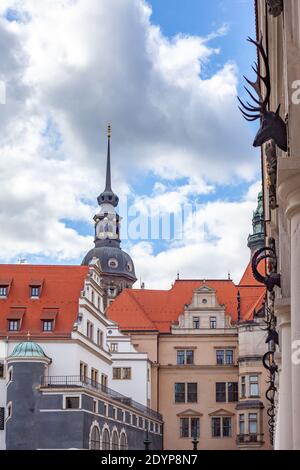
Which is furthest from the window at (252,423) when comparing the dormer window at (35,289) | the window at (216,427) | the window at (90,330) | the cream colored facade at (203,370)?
the dormer window at (35,289)

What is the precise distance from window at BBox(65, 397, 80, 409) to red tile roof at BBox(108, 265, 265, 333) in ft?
92.2

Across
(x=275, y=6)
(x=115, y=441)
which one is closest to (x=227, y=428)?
(x=115, y=441)

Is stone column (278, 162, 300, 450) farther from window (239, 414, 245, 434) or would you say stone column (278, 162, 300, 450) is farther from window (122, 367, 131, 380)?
window (239, 414, 245, 434)

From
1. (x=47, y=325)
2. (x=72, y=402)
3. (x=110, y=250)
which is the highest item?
(x=110, y=250)

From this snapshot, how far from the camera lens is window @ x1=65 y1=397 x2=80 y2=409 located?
136ft

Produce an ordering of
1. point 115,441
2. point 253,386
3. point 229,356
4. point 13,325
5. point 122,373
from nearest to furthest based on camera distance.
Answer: point 13,325, point 115,441, point 122,373, point 253,386, point 229,356

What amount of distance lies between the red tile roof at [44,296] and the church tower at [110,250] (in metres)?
47.1

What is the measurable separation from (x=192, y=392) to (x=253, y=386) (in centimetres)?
630

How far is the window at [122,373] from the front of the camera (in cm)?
6250

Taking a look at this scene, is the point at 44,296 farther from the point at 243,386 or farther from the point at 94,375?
the point at 243,386

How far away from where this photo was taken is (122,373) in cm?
6297

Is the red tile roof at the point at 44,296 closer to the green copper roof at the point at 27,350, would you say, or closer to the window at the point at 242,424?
the green copper roof at the point at 27,350

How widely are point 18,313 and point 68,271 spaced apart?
5464mm
